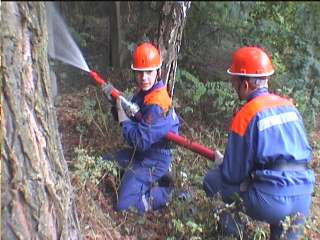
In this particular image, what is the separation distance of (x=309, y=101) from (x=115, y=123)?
95.4 inches

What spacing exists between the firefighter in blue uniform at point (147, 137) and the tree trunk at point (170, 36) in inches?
17.5

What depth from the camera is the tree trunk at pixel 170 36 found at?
503cm

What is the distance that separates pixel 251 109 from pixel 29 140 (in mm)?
1726

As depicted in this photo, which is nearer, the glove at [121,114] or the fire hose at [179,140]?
the fire hose at [179,140]

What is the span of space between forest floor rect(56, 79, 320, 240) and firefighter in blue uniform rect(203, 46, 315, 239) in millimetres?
454

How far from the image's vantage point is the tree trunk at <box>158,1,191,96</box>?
5031mm

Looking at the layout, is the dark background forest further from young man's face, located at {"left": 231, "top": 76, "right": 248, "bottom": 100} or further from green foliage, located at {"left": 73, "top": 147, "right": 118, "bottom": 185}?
young man's face, located at {"left": 231, "top": 76, "right": 248, "bottom": 100}

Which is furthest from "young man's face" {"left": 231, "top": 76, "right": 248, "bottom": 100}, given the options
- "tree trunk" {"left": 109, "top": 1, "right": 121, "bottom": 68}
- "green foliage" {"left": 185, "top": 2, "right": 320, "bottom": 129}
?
"tree trunk" {"left": 109, "top": 1, "right": 121, "bottom": 68}

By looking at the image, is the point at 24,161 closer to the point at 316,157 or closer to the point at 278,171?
the point at 278,171

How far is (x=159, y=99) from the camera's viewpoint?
15.3ft

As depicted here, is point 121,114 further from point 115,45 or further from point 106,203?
point 115,45

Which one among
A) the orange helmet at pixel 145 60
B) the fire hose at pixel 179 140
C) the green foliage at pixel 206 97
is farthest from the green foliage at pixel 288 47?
the fire hose at pixel 179 140

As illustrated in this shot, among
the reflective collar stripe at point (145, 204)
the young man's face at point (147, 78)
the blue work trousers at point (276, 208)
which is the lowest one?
the reflective collar stripe at point (145, 204)

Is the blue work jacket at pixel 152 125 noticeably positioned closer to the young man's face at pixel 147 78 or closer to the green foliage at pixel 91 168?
the young man's face at pixel 147 78
